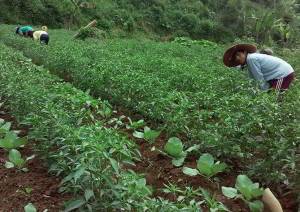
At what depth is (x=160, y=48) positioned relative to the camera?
12.0 metres

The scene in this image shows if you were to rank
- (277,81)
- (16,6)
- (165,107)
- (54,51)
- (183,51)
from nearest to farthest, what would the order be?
(165,107)
(277,81)
(54,51)
(183,51)
(16,6)

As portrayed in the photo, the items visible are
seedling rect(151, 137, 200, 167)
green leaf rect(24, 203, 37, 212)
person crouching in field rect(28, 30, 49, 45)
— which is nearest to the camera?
green leaf rect(24, 203, 37, 212)

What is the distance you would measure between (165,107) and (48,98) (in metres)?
1.33

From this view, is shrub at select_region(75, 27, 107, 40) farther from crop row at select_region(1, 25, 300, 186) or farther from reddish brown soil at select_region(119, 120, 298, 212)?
reddish brown soil at select_region(119, 120, 298, 212)

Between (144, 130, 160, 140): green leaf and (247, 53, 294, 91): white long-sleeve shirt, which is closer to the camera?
(144, 130, 160, 140): green leaf

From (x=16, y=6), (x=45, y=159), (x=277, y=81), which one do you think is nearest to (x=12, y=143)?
(x=45, y=159)

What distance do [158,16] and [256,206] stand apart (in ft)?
91.0

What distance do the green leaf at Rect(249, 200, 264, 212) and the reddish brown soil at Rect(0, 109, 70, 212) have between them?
1.38m

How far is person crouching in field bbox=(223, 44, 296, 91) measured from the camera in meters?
5.04

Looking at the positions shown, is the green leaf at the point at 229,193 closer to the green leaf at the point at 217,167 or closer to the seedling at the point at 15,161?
the green leaf at the point at 217,167

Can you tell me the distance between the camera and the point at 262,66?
5.09m

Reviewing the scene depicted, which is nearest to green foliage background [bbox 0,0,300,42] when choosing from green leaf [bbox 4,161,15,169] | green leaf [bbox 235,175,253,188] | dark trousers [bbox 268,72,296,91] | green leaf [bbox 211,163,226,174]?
dark trousers [bbox 268,72,296,91]

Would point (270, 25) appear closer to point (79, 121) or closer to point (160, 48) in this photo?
point (160, 48)

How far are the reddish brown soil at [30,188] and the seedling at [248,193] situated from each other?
1252 millimetres
